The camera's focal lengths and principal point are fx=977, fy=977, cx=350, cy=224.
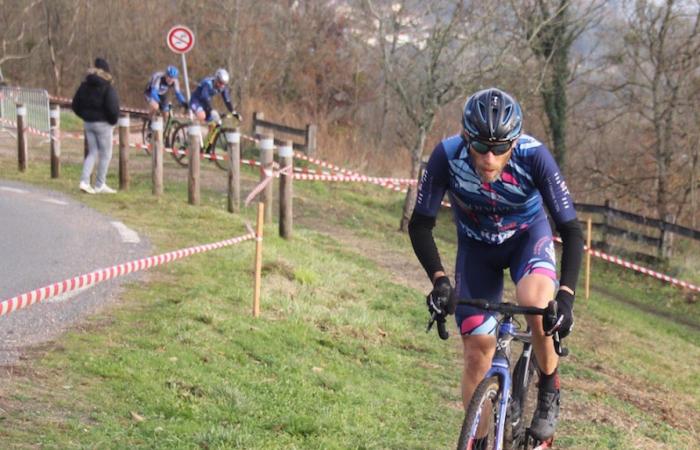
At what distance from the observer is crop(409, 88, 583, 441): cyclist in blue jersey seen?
461 centimetres

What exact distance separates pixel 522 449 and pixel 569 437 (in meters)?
1.61

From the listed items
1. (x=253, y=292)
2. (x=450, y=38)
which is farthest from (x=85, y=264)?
(x=450, y=38)

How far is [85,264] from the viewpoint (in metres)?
9.87

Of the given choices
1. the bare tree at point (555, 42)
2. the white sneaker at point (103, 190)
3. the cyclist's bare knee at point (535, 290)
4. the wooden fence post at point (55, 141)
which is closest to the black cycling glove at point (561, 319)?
the cyclist's bare knee at point (535, 290)

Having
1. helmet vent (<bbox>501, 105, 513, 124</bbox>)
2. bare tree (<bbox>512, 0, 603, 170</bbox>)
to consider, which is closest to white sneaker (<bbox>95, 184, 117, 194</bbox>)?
bare tree (<bbox>512, 0, 603, 170</bbox>)

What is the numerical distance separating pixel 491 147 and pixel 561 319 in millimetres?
868

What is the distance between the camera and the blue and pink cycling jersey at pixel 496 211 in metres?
4.84

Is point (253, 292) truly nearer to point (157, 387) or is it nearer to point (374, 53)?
point (157, 387)

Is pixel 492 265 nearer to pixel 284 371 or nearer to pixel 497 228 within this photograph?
pixel 497 228

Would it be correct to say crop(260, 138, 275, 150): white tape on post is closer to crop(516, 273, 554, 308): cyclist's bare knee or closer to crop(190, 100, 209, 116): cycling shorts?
crop(190, 100, 209, 116): cycling shorts

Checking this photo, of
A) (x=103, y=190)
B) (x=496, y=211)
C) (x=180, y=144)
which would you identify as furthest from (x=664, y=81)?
(x=496, y=211)

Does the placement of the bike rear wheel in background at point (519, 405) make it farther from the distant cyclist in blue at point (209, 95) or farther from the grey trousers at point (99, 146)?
the distant cyclist in blue at point (209, 95)

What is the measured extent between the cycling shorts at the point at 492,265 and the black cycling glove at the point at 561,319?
32 cm

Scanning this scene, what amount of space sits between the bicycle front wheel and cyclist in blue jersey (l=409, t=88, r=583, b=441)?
38 centimetres
